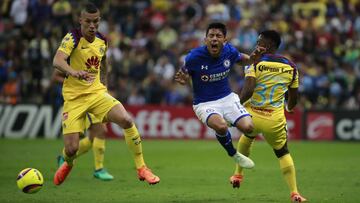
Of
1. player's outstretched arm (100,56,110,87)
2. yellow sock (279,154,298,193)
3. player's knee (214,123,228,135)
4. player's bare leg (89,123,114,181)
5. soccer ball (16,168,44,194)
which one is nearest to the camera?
soccer ball (16,168,44,194)

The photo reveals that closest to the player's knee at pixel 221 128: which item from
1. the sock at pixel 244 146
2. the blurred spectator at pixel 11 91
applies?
the sock at pixel 244 146

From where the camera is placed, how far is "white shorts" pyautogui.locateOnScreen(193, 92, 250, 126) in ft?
37.2

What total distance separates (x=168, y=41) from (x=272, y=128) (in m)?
16.3

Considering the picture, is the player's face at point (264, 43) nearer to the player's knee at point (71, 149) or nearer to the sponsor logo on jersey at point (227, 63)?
the sponsor logo on jersey at point (227, 63)

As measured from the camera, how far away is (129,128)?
37.3 ft

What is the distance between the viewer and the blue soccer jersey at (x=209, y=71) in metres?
11.5

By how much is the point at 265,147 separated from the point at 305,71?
16.0 ft

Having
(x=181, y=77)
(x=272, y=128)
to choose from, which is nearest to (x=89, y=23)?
(x=181, y=77)

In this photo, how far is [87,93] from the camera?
1160 centimetres

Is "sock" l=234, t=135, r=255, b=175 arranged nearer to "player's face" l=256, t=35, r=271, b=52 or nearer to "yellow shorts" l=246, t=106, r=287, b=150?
"yellow shorts" l=246, t=106, r=287, b=150

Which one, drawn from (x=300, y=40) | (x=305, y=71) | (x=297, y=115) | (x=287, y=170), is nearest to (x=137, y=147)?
(x=287, y=170)

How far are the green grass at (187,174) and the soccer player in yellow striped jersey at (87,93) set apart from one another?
83 centimetres

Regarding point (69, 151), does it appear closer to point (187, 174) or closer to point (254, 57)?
point (254, 57)

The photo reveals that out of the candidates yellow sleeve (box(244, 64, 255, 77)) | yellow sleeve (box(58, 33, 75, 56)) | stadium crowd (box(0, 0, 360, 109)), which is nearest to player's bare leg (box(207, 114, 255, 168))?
yellow sleeve (box(244, 64, 255, 77))
